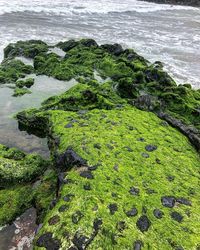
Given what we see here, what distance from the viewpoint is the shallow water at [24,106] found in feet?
37.7

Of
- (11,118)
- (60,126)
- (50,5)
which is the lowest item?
(50,5)

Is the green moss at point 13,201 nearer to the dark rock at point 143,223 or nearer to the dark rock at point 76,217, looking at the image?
the dark rock at point 76,217

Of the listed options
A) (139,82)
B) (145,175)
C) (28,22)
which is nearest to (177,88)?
(139,82)

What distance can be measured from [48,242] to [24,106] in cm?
893

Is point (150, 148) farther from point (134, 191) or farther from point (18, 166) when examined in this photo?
point (18, 166)

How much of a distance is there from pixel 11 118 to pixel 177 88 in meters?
7.93

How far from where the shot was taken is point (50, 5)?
4484 cm

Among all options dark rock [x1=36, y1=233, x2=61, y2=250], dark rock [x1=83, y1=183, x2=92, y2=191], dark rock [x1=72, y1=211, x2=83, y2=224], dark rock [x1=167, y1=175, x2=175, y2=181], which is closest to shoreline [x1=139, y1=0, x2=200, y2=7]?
dark rock [x1=167, y1=175, x2=175, y2=181]

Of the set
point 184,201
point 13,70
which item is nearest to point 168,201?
point 184,201

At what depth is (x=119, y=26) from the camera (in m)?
35.6

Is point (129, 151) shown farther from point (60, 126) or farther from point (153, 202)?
point (60, 126)

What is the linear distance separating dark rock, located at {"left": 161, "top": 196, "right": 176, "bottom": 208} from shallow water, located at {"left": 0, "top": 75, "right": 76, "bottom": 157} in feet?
15.9

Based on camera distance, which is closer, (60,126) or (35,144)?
(60,126)

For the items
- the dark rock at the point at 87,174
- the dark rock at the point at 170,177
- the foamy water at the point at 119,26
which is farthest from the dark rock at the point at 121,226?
the foamy water at the point at 119,26
